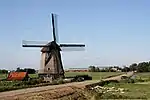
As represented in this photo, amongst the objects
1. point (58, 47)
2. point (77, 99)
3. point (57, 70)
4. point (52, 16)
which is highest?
point (52, 16)

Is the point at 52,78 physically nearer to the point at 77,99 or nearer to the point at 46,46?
the point at 46,46

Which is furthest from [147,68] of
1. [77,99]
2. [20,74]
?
[77,99]

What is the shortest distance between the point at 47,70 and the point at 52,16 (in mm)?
12252

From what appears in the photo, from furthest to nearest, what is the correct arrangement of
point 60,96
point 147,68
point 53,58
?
point 147,68 < point 53,58 < point 60,96

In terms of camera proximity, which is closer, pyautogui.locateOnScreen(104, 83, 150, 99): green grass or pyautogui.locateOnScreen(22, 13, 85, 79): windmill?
pyautogui.locateOnScreen(104, 83, 150, 99): green grass

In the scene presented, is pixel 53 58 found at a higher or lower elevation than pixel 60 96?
higher

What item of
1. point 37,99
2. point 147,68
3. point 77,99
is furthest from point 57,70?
point 147,68

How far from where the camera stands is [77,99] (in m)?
43.3

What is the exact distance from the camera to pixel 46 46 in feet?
254

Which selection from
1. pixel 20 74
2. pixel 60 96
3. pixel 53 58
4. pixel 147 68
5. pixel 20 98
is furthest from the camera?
pixel 147 68

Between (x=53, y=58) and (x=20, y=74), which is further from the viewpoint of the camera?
(x=20, y=74)

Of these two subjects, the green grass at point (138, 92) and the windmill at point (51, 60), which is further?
the windmill at point (51, 60)

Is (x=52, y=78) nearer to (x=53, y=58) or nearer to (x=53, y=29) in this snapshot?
(x=53, y=58)

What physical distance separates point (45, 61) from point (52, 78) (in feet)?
13.6
